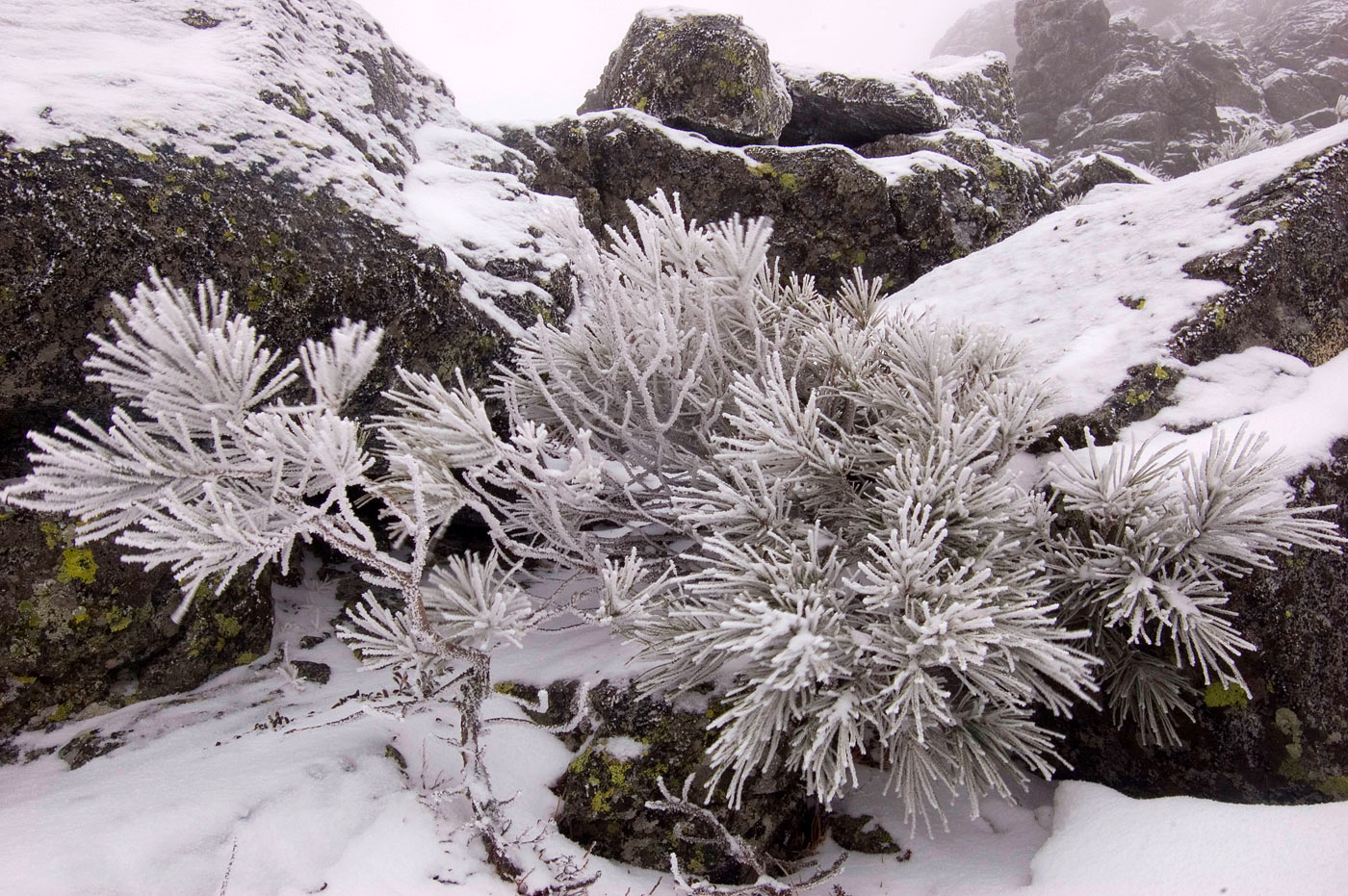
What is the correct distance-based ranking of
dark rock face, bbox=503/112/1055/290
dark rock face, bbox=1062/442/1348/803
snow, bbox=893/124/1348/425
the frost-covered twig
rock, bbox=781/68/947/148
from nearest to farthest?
the frost-covered twig < dark rock face, bbox=1062/442/1348/803 < snow, bbox=893/124/1348/425 < dark rock face, bbox=503/112/1055/290 < rock, bbox=781/68/947/148

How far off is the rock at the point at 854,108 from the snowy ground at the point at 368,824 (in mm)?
8492

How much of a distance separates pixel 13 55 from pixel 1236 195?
7.36 meters

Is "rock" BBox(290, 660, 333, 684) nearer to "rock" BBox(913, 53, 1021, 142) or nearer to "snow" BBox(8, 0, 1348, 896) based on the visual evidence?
"snow" BBox(8, 0, 1348, 896)

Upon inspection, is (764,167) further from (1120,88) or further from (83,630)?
(1120,88)

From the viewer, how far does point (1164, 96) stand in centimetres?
1816

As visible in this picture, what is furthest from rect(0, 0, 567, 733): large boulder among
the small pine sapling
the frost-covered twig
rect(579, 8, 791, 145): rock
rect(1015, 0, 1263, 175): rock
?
rect(1015, 0, 1263, 175): rock

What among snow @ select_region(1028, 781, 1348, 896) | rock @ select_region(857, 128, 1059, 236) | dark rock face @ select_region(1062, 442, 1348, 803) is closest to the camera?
snow @ select_region(1028, 781, 1348, 896)

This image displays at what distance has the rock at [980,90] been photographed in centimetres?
1084

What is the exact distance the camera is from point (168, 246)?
2.92 meters

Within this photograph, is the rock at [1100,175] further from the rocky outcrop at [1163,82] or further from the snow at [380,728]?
the rocky outcrop at [1163,82]

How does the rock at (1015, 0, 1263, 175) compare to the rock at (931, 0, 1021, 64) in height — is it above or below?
below

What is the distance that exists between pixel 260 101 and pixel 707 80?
5.64 metres

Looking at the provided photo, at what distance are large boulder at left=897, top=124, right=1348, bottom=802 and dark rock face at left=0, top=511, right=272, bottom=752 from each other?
4.51 metres

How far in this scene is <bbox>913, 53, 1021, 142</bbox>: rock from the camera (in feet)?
35.6
